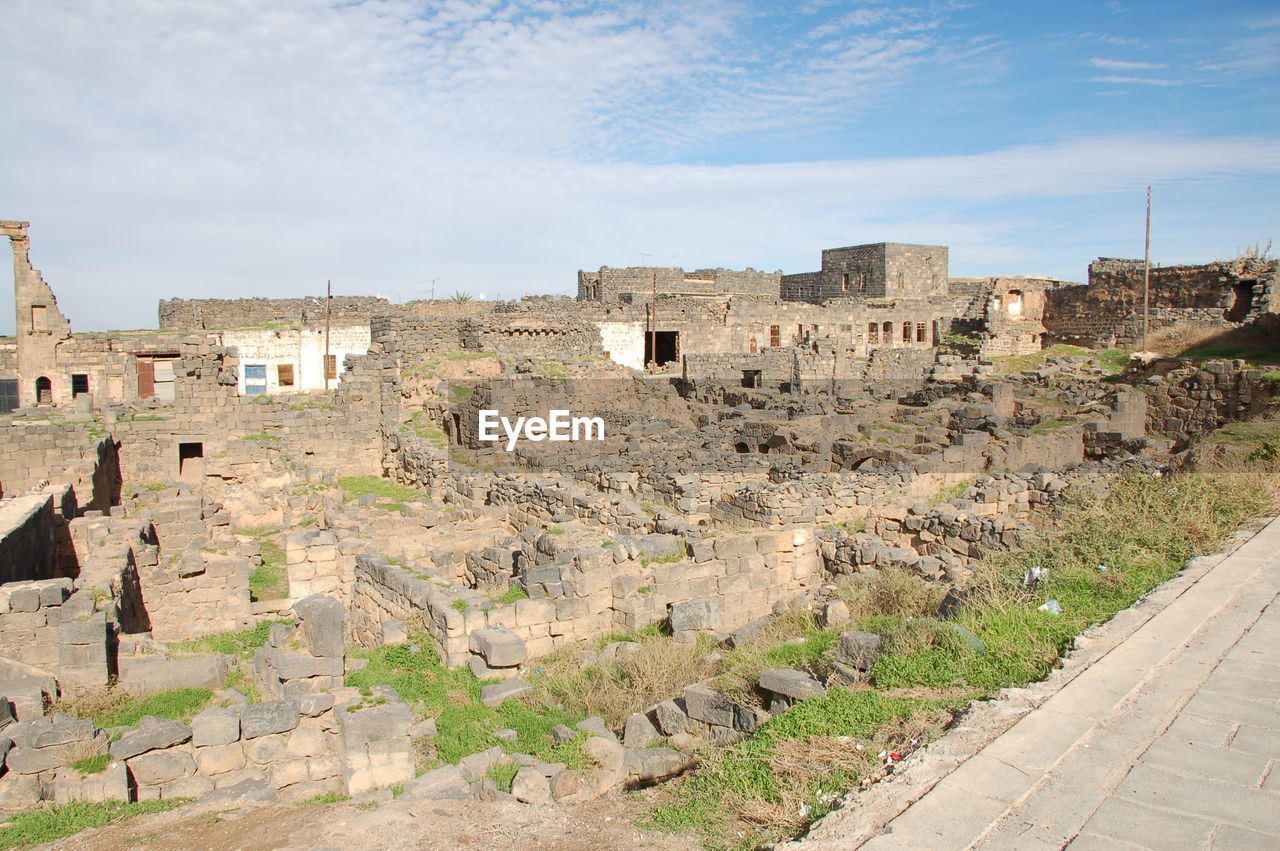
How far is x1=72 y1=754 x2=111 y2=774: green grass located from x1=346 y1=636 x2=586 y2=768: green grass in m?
1.73

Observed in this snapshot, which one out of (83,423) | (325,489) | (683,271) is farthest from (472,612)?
(683,271)

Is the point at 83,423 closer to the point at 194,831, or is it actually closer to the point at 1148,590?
the point at 194,831

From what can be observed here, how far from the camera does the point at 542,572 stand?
328 inches

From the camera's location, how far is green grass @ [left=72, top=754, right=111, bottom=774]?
18.3ft

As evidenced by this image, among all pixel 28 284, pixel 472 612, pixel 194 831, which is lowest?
pixel 194 831

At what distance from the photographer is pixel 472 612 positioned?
7.85 m

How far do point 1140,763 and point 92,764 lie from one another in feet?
20.6

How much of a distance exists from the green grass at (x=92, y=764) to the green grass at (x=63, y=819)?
24 centimetres

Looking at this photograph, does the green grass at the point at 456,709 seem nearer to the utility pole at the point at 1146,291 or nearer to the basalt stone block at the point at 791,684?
the basalt stone block at the point at 791,684

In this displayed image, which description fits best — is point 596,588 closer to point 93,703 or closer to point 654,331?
point 93,703

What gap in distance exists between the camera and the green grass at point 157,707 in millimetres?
6789

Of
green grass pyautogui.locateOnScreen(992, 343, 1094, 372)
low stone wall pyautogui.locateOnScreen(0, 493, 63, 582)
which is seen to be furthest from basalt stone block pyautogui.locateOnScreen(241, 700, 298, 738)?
green grass pyautogui.locateOnScreen(992, 343, 1094, 372)

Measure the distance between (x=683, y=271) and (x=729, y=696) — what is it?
1454 inches

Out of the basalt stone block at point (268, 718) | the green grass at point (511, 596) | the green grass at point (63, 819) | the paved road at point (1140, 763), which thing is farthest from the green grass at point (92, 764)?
the paved road at point (1140, 763)
